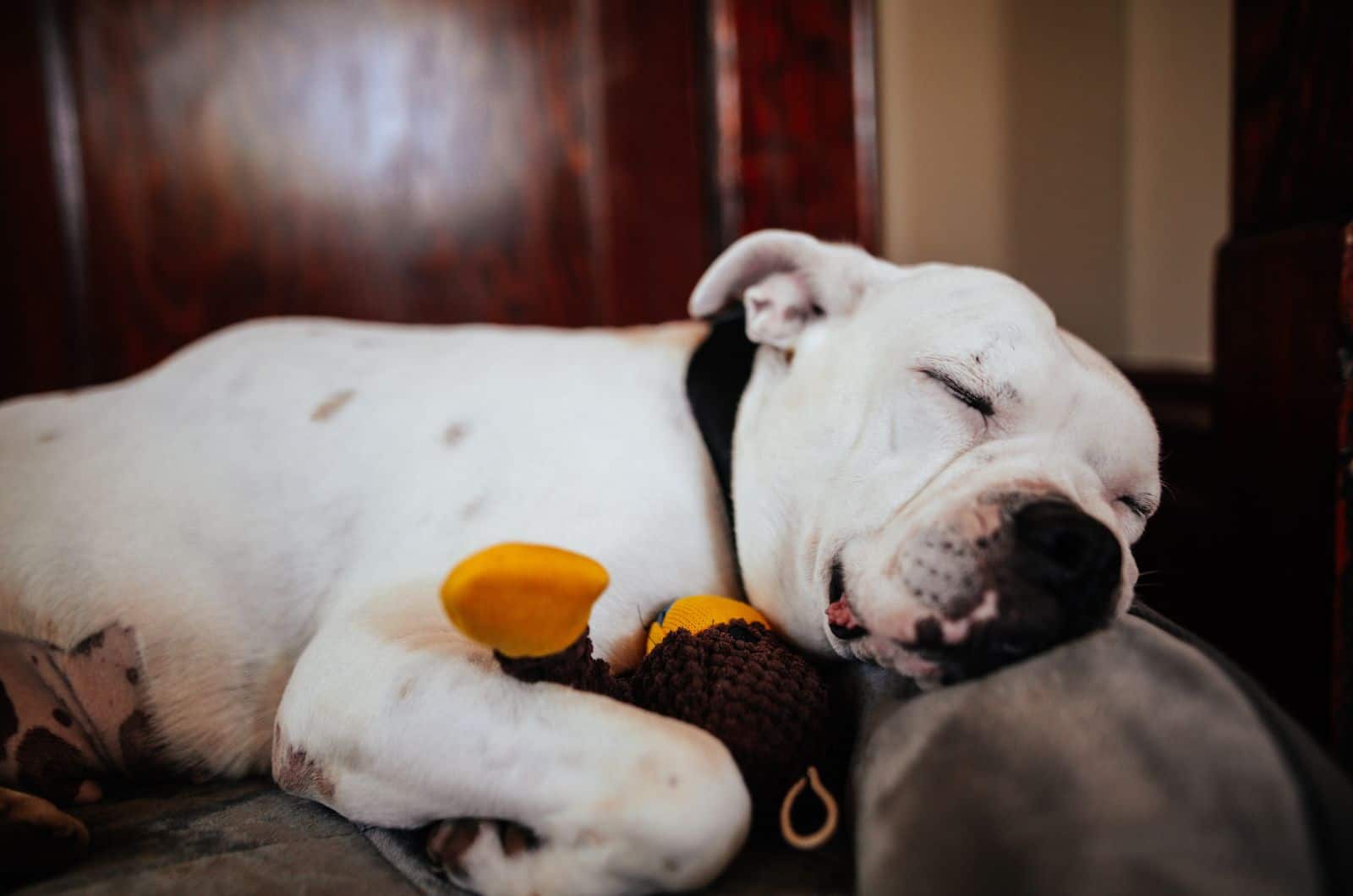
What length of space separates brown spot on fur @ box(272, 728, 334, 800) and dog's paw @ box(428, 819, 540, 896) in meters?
0.17

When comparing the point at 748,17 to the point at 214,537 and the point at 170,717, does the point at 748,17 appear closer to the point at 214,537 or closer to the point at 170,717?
the point at 214,537

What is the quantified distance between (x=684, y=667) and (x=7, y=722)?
0.85m

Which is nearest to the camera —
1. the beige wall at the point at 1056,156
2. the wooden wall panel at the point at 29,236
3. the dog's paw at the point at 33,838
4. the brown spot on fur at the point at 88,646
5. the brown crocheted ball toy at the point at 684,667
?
the brown crocheted ball toy at the point at 684,667

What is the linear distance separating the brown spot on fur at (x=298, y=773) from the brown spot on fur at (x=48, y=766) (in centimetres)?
29

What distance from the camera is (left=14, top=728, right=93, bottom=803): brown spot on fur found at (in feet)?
3.76

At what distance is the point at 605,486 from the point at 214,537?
1.83ft

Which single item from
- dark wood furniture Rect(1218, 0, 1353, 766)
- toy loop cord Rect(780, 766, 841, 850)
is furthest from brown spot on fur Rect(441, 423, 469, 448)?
dark wood furniture Rect(1218, 0, 1353, 766)

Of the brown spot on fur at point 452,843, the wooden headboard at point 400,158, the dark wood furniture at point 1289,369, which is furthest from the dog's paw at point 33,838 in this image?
the wooden headboard at point 400,158

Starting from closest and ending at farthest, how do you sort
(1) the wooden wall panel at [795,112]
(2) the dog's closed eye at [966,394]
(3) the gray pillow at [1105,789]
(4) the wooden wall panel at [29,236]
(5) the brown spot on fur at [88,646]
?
(3) the gray pillow at [1105,789]
(2) the dog's closed eye at [966,394]
(5) the brown spot on fur at [88,646]
(4) the wooden wall panel at [29,236]
(1) the wooden wall panel at [795,112]

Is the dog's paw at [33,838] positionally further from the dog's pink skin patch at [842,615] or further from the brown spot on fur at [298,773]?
the dog's pink skin patch at [842,615]

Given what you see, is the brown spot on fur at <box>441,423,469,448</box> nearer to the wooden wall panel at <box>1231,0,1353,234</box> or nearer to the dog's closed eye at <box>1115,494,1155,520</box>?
the dog's closed eye at <box>1115,494,1155,520</box>

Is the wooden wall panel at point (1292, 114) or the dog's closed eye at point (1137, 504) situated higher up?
the wooden wall panel at point (1292, 114)

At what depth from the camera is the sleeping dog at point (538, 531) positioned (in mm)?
888

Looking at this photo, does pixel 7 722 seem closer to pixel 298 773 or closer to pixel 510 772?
pixel 298 773
